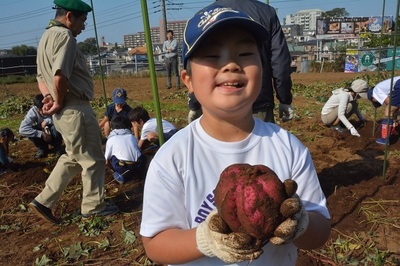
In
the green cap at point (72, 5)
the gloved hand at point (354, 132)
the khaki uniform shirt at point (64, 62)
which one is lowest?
the gloved hand at point (354, 132)

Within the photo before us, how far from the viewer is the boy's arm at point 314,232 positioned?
1.11m

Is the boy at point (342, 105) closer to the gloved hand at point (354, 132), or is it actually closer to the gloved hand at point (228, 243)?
the gloved hand at point (354, 132)

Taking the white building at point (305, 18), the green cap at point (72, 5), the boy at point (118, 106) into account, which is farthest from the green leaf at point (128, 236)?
the white building at point (305, 18)

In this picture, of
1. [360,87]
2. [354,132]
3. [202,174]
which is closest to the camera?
[202,174]

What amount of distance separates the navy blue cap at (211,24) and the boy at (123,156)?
335 cm

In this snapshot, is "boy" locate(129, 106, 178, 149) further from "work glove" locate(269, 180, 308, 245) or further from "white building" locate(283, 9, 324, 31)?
"white building" locate(283, 9, 324, 31)

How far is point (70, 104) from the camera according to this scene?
3.28 metres

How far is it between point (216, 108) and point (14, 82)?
21.2 m

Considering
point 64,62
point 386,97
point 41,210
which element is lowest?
point 41,210

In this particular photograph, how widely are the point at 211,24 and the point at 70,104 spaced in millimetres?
2517

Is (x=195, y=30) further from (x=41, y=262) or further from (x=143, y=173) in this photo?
(x=143, y=173)

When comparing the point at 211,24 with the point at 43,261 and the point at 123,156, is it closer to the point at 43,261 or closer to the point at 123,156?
the point at 43,261


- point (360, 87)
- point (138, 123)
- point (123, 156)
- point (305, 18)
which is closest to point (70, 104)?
point (123, 156)

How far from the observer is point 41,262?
3.00m
